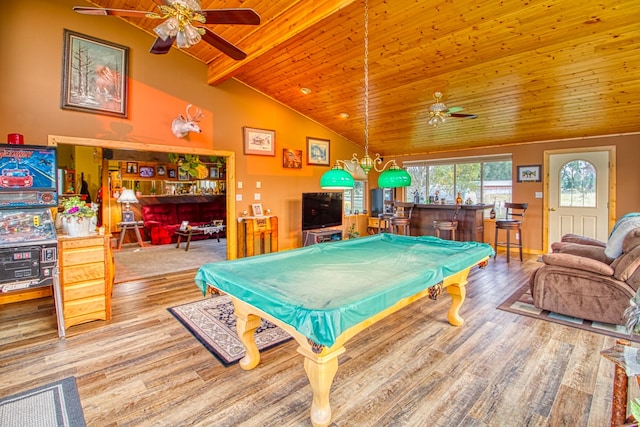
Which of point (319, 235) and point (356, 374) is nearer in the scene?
point (356, 374)

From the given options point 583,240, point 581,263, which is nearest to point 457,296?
point 581,263

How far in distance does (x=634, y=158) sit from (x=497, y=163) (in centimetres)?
218

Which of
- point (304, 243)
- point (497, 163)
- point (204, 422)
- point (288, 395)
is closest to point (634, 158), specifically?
point (497, 163)

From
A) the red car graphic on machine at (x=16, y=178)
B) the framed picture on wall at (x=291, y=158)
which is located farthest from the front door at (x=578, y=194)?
the red car graphic on machine at (x=16, y=178)

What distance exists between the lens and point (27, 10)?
12.6ft

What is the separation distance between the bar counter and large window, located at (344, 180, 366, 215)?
1.61m

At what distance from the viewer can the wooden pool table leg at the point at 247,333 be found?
7.77 feet

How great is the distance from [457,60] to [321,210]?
3.76m

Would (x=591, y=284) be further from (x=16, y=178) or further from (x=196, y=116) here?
(x=16, y=178)

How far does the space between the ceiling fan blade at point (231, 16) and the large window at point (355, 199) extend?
5973 mm

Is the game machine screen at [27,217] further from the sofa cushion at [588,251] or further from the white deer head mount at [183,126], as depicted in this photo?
the sofa cushion at [588,251]

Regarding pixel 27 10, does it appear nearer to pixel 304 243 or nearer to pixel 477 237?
pixel 304 243

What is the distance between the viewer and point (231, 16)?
2.57m

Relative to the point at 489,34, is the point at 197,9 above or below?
below
